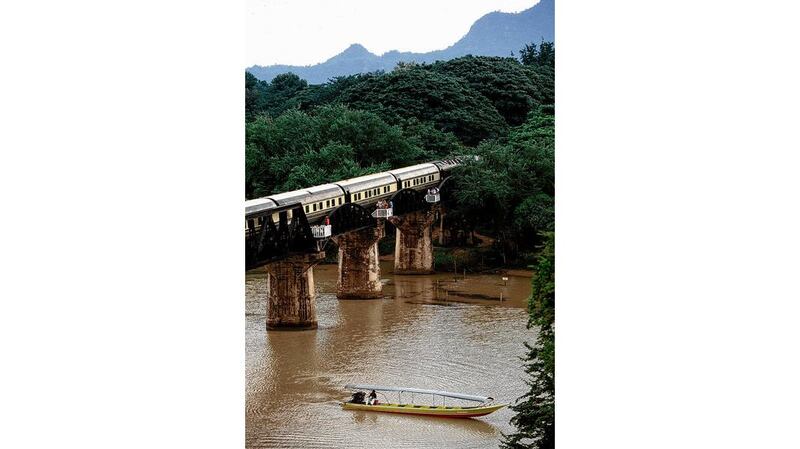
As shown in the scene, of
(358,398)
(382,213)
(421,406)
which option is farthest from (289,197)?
(421,406)

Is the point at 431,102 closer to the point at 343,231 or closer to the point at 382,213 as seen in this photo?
the point at 382,213

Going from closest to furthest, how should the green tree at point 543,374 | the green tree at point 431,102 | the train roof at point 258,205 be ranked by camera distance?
the green tree at point 543,374
the train roof at point 258,205
the green tree at point 431,102

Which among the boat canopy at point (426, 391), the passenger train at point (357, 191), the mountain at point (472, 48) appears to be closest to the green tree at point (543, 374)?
the boat canopy at point (426, 391)

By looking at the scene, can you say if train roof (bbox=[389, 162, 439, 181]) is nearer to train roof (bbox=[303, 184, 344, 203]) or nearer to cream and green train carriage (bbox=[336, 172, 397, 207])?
cream and green train carriage (bbox=[336, 172, 397, 207])

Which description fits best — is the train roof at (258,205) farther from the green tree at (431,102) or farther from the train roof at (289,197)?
the green tree at (431,102)

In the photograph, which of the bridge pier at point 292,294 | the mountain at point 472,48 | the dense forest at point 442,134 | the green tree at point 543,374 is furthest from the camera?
the dense forest at point 442,134

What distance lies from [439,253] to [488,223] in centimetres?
127

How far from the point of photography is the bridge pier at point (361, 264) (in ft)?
68.5

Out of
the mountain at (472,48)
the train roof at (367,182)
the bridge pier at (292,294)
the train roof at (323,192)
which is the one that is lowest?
the bridge pier at (292,294)

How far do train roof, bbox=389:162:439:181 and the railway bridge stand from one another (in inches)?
0.7

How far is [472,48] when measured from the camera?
16297 mm

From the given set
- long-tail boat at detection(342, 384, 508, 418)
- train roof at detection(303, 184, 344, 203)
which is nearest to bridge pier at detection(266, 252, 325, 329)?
train roof at detection(303, 184, 344, 203)

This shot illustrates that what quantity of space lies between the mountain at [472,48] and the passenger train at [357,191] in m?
1.80

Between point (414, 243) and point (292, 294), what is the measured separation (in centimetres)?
355
